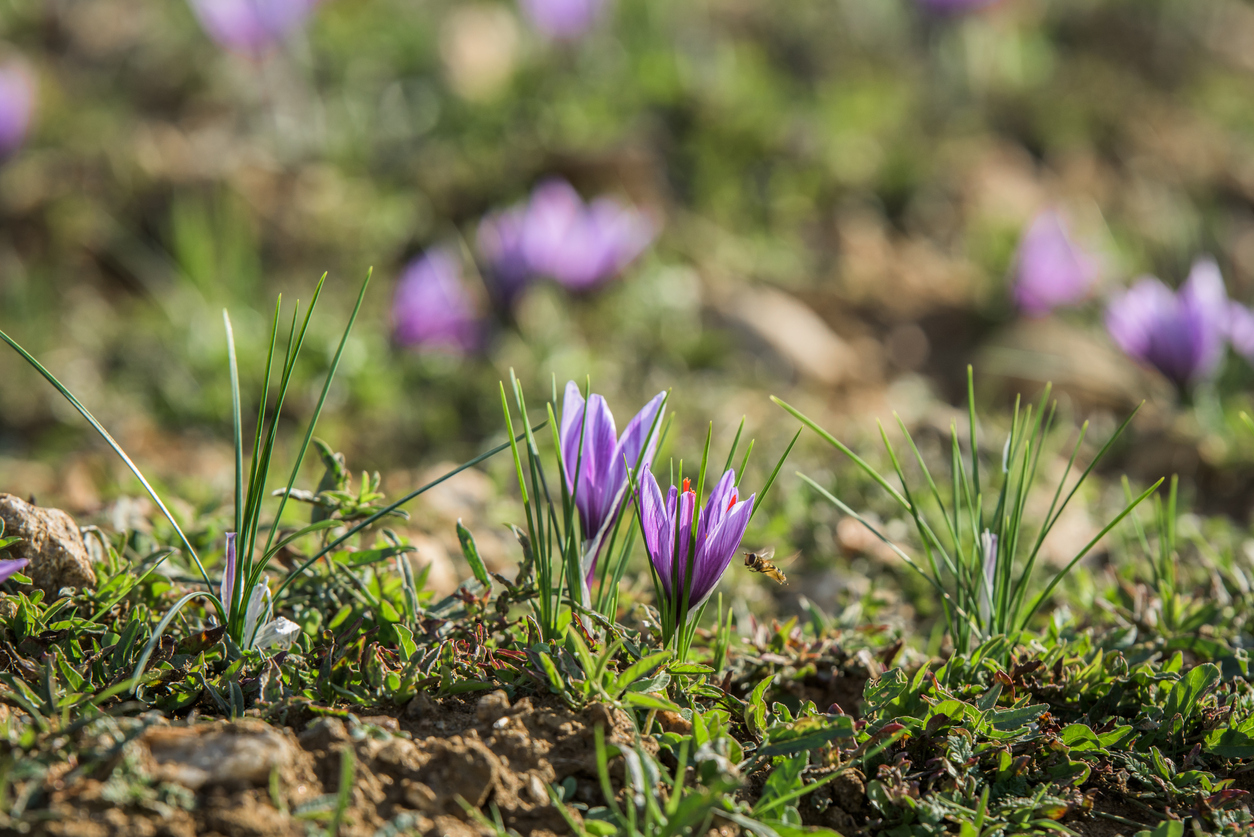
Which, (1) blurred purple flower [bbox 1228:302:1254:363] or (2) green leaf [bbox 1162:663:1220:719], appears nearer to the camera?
(2) green leaf [bbox 1162:663:1220:719]

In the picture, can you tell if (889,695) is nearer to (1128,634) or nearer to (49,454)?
(1128,634)

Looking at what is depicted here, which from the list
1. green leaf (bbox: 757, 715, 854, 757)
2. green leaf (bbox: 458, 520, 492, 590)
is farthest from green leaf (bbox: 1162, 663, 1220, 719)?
green leaf (bbox: 458, 520, 492, 590)

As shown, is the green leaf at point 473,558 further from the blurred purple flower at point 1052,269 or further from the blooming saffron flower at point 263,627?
the blurred purple flower at point 1052,269

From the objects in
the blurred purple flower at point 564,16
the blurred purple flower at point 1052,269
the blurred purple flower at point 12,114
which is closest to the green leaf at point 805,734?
the blurred purple flower at point 1052,269

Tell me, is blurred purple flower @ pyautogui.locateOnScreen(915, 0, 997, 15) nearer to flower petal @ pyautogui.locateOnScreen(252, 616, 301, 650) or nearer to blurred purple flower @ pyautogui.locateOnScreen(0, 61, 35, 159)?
blurred purple flower @ pyautogui.locateOnScreen(0, 61, 35, 159)

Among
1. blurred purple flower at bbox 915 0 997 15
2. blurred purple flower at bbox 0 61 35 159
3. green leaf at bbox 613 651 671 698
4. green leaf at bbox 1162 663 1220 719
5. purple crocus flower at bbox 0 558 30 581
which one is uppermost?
blurred purple flower at bbox 915 0 997 15

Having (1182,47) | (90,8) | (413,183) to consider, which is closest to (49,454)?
(413,183)
